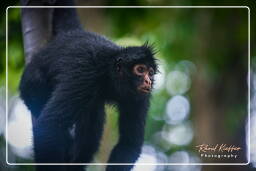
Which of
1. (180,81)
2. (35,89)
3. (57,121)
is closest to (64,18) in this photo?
(35,89)

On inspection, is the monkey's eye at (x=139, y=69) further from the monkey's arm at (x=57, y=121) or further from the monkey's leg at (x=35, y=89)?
the monkey's leg at (x=35, y=89)

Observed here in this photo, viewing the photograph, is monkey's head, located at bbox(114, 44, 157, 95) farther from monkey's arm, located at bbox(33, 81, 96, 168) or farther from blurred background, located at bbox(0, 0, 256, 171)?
monkey's arm, located at bbox(33, 81, 96, 168)

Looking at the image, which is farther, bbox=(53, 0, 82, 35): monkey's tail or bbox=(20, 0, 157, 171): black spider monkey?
bbox=(53, 0, 82, 35): monkey's tail

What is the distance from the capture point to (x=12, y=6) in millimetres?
5828

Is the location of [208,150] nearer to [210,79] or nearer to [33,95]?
[33,95]

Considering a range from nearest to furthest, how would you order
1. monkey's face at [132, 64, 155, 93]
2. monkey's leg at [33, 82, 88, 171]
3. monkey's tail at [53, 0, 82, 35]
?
monkey's leg at [33, 82, 88, 171] < monkey's face at [132, 64, 155, 93] < monkey's tail at [53, 0, 82, 35]

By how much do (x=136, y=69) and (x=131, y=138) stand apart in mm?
761

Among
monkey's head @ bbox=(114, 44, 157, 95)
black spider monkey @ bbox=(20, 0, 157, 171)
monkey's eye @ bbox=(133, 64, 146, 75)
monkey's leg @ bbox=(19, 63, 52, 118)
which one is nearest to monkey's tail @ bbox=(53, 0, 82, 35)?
black spider monkey @ bbox=(20, 0, 157, 171)

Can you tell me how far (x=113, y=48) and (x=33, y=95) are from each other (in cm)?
101

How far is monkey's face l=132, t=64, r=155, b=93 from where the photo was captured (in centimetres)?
553

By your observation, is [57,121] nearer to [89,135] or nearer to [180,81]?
[89,135]

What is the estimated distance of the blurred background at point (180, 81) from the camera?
19.2 feet

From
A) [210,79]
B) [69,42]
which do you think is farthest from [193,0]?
[210,79]

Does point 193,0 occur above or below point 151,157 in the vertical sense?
above
